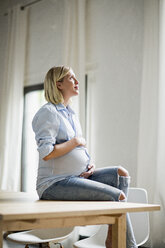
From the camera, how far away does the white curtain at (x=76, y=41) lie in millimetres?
3680

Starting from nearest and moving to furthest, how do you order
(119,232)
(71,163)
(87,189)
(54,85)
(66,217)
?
1. (66,217)
2. (119,232)
3. (87,189)
4. (71,163)
5. (54,85)

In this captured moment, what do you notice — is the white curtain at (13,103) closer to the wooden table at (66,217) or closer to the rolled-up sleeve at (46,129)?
the rolled-up sleeve at (46,129)

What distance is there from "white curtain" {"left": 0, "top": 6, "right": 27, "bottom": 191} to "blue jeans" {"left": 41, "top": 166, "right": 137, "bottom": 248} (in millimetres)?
2695

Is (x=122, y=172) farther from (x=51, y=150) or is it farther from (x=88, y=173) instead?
(x=51, y=150)

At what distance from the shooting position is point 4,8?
17.2ft

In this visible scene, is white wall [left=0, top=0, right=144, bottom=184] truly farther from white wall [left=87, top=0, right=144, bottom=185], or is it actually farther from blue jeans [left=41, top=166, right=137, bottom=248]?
blue jeans [left=41, top=166, right=137, bottom=248]

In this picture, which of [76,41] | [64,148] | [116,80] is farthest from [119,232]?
[76,41]

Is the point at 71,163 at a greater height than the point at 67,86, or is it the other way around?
the point at 67,86

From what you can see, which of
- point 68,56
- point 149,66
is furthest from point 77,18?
point 149,66

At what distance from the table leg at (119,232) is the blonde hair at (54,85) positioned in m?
0.75

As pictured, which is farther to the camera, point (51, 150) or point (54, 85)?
point (54, 85)

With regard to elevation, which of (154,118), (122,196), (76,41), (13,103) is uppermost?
(76,41)

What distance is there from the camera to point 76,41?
3906 mm

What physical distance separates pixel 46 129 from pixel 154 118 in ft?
4.67
